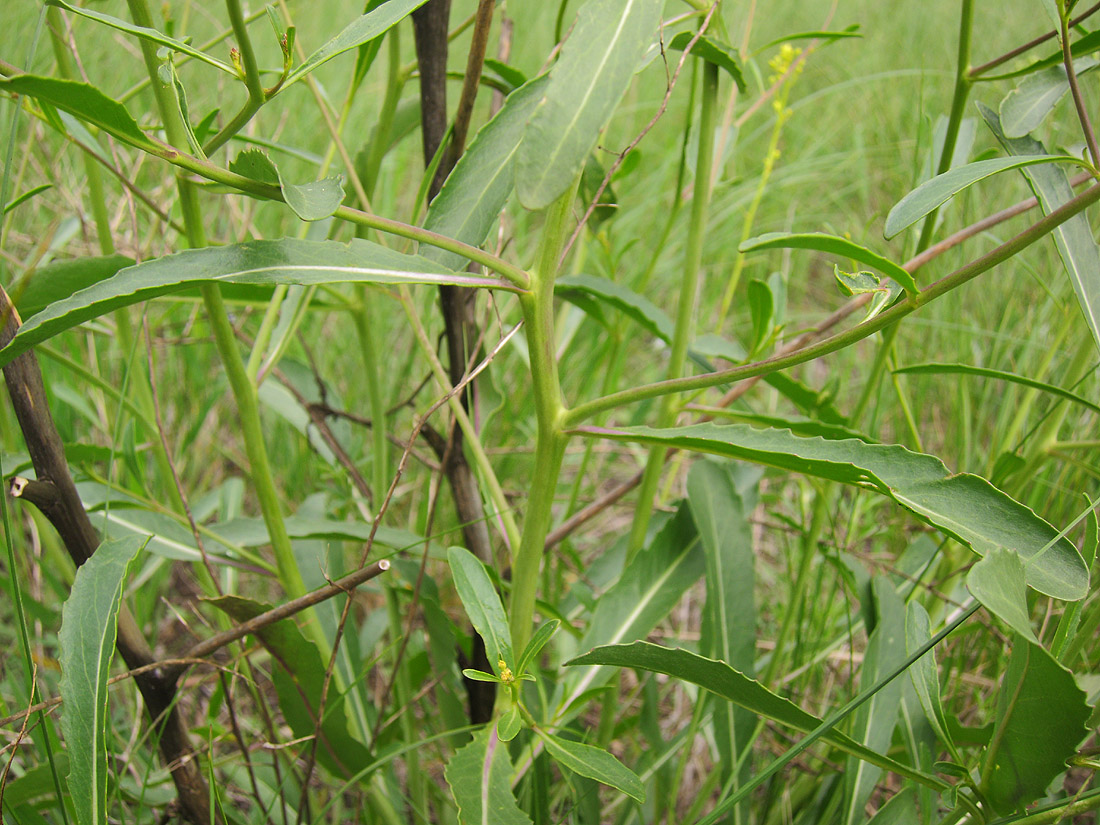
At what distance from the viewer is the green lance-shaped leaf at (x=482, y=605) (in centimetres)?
60

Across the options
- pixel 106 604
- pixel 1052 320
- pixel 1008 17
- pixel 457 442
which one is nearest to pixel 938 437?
pixel 1052 320

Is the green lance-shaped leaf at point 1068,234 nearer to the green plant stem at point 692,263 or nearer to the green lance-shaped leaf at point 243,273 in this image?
the green plant stem at point 692,263

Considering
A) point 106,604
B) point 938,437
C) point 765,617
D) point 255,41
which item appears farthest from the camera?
point 255,41

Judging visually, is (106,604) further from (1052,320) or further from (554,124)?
(1052,320)

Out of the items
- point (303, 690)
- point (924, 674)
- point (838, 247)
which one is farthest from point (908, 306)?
point (303, 690)

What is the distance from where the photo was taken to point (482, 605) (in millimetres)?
610

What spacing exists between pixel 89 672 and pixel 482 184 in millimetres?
Result: 474

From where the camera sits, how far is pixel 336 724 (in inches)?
29.1

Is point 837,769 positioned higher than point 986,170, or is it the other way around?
point 986,170

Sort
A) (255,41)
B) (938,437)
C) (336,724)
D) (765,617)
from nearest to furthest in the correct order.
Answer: (336,724), (765,617), (938,437), (255,41)

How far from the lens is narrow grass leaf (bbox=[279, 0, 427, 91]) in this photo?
0.45 m

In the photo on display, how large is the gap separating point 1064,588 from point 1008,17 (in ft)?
10.4

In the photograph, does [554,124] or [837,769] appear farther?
[837,769]

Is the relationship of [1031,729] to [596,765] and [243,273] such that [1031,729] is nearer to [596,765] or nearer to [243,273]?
[596,765]
